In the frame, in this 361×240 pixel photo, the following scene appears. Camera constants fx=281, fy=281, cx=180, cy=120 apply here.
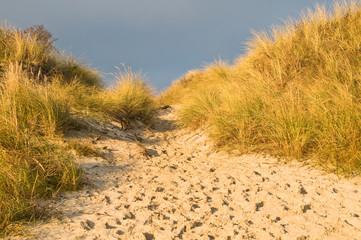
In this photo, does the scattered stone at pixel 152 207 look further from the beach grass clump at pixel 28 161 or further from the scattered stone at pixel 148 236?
the beach grass clump at pixel 28 161

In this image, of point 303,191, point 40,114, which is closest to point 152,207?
point 303,191

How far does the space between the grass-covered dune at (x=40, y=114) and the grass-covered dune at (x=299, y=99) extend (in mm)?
1765

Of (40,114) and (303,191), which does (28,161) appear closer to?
(40,114)

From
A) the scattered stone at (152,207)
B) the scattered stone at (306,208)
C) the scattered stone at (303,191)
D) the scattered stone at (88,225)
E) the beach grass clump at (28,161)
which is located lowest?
the scattered stone at (306,208)

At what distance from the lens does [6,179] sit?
2.35 meters

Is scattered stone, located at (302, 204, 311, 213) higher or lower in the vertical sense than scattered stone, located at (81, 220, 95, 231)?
lower

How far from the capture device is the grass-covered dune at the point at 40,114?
242 centimetres

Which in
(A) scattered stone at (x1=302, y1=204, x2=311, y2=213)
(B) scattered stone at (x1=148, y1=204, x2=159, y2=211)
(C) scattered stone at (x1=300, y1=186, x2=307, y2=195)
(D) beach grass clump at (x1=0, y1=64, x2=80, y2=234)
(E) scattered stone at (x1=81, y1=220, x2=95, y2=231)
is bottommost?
(A) scattered stone at (x1=302, y1=204, x2=311, y2=213)

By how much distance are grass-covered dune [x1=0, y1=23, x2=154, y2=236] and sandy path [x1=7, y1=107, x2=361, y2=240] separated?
27 centimetres

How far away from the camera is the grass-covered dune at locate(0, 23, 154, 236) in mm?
2417

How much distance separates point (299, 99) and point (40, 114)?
383cm

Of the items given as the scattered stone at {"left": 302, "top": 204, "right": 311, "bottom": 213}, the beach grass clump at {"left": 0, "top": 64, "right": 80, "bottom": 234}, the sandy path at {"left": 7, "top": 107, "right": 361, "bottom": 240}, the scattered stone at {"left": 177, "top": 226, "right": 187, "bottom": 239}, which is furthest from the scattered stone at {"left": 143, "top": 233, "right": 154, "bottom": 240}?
the scattered stone at {"left": 302, "top": 204, "right": 311, "bottom": 213}

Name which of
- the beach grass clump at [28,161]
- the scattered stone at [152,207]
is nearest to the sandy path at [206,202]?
the scattered stone at [152,207]

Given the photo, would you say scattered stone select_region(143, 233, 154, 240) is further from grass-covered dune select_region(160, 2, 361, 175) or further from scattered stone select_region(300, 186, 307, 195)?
grass-covered dune select_region(160, 2, 361, 175)
